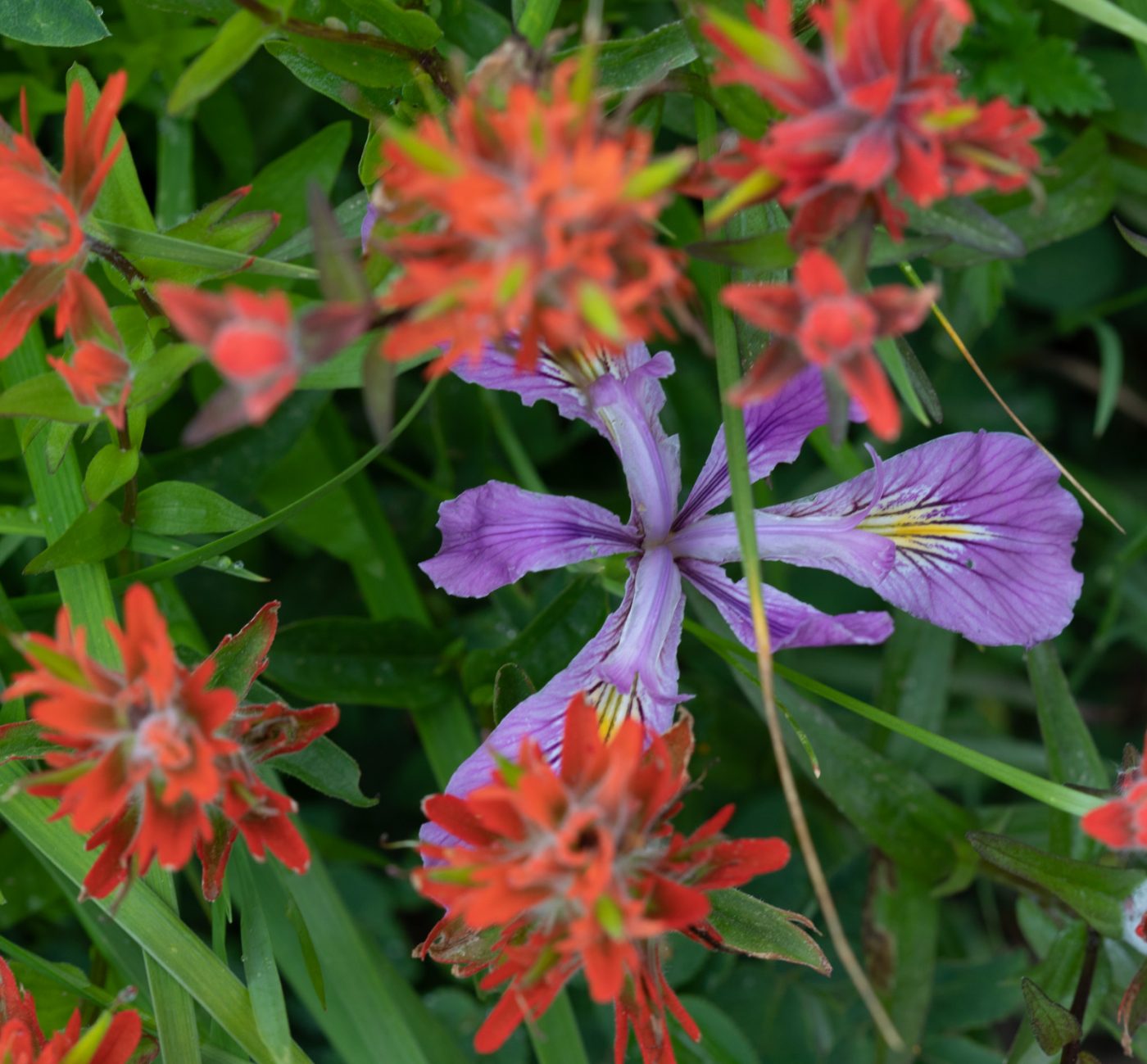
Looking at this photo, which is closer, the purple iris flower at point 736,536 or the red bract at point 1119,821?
the red bract at point 1119,821

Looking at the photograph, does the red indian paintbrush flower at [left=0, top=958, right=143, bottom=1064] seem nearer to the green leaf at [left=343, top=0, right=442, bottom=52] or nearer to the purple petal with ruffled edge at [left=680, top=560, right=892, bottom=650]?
the purple petal with ruffled edge at [left=680, top=560, right=892, bottom=650]

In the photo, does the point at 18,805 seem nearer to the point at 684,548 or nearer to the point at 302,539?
the point at 302,539

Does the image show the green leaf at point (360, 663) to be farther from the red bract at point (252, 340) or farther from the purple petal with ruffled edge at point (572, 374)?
the red bract at point (252, 340)

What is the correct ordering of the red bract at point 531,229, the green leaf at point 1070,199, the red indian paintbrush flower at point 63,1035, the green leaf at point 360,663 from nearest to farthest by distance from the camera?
the red bract at point 531,229, the red indian paintbrush flower at point 63,1035, the green leaf at point 360,663, the green leaf at point 1070,199

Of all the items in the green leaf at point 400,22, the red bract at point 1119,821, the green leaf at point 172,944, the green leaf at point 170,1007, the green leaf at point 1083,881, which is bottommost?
the green leaf at point 170,1007

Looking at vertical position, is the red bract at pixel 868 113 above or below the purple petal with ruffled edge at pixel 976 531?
above

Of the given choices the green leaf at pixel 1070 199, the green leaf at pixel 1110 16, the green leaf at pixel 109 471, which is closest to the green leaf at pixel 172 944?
the green leaf at pixel 109 471
